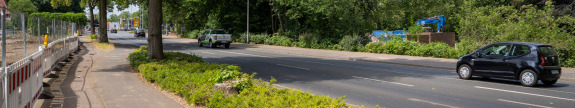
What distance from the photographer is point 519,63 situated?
38.5 feet

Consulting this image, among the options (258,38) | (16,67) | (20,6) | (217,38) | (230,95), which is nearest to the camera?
(16,67)

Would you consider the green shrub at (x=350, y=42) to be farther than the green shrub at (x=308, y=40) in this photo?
No

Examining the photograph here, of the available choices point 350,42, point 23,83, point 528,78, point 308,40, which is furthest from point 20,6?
point 528,78

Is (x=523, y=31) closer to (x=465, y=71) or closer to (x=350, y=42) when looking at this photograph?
(x=465, y=71)

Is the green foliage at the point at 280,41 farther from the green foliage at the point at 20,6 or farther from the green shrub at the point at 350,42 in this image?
the green foliage at the point at 20,6

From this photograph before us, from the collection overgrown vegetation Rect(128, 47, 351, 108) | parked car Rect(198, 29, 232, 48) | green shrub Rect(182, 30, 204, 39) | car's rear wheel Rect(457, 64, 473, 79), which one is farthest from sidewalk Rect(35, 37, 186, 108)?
green shrub Rect(182, 30, 204, 39)

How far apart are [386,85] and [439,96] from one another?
209cm

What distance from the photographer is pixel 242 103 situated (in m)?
6.12

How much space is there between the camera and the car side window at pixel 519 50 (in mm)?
11750

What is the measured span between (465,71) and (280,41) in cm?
2465

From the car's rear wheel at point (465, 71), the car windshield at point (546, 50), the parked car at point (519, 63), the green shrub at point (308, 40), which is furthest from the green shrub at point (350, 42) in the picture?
the car windshield at point (546, 50)

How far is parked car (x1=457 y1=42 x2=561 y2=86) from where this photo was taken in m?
11.4

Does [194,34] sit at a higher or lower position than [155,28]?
higher

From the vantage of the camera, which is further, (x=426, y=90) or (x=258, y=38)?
(x=258, y=38)
